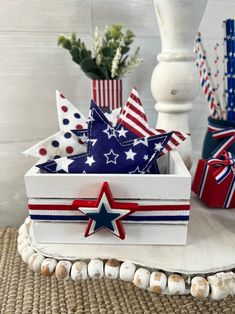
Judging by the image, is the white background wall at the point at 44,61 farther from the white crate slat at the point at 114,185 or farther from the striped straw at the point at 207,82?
the white crate slat at the point at 114,185

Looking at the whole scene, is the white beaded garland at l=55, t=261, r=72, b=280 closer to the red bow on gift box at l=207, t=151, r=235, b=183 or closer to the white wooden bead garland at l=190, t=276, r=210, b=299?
the white wooden bead garland at l=190, t=276, r=210, b=299

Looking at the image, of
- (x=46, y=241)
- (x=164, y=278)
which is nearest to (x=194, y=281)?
(x=164, y=278)

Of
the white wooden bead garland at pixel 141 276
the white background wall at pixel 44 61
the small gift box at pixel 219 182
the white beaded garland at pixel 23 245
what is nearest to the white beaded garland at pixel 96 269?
the white wooden bead garland at pixel 141 276

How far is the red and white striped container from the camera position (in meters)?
0.67

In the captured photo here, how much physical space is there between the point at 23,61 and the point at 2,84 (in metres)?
0.08

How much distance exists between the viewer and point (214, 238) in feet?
1.46

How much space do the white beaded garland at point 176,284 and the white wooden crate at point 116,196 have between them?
0.06m

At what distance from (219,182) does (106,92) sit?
0.30m

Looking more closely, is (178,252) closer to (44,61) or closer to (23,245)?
(23,245)

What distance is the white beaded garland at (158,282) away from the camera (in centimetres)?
38

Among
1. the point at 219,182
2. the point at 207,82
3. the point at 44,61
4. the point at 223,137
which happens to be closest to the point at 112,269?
the point at 219,182

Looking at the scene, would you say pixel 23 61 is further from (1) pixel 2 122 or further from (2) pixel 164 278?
(2) pixel 164 278

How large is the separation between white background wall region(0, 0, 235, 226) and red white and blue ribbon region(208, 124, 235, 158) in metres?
0.30

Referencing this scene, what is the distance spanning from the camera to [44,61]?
790mm
